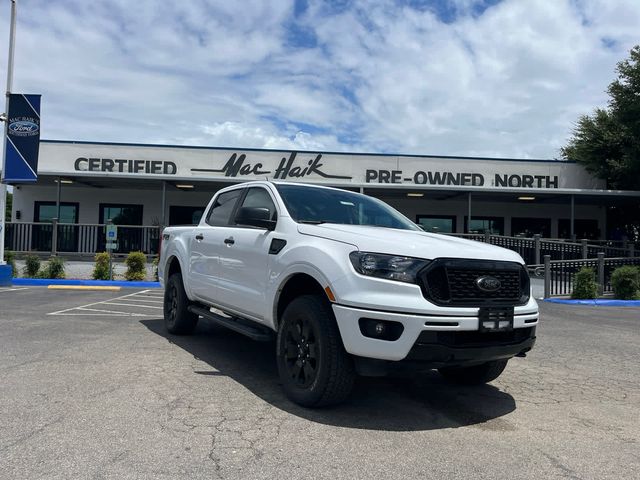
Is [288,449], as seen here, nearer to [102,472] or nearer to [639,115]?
[102,472]

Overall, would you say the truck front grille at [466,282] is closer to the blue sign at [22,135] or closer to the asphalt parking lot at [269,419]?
the asphalt parking lot at [269,419]

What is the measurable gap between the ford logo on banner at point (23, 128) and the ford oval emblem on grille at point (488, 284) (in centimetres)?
1300

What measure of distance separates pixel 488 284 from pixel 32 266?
1437 centimetres

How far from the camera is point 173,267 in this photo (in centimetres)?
746

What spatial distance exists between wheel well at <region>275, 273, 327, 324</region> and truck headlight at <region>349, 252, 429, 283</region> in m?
0.52

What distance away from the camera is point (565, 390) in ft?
16.6

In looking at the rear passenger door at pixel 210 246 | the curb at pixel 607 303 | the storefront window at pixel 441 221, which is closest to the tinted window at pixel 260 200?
the rear passenger door at pixel 210 246

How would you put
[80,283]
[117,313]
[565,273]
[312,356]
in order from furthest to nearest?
[80,283] < [565,273] < [117,313] < [312,356]

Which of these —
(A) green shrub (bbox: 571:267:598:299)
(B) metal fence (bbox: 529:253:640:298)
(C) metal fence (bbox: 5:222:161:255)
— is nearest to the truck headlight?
(B) metal fence (bbox: 529:253:640:298)

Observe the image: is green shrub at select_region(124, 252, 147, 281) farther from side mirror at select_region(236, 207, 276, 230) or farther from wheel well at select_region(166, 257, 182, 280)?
side mirror at select_region(236, 207, 276, 230)

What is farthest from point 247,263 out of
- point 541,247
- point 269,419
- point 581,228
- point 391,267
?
point 581,228

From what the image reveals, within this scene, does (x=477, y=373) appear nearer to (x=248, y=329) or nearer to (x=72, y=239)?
(x=248, y=329)

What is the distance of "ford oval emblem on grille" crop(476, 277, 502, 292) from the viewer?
3.97 meters

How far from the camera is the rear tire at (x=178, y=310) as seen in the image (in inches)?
271
